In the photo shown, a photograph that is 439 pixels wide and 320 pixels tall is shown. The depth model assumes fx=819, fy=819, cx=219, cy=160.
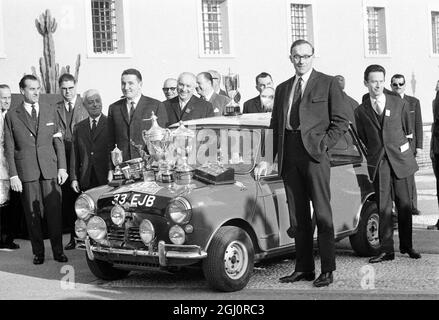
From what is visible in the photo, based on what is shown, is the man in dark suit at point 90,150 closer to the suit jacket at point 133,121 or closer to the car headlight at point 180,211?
the suit jacket at point 133,121

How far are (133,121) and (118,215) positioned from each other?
1752 mm

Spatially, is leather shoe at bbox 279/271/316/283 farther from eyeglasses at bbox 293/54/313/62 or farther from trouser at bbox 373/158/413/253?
eyeglasses at bbox 293/54/313/62

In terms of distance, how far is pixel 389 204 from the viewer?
27.0ft

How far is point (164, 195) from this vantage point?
23.2 ft

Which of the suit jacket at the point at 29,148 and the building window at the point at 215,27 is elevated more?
the building window at the point at 215,27

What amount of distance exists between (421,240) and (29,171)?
454 centimetres

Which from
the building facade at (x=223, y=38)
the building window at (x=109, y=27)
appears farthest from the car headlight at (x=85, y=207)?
the building window at (x=109, y=27)

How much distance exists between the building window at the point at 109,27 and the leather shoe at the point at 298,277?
12964 millimetres

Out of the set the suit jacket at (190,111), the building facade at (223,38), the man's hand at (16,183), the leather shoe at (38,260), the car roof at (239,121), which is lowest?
the leather shoe at (38,260)

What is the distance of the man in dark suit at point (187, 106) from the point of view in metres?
9.20

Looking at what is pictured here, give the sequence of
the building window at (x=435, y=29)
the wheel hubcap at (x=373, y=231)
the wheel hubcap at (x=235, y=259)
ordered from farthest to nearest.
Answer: the building window at (x=435, y=29), the wheel hubcap at (x=373, y=231), the wheel hubcap at (x=235, y=259)

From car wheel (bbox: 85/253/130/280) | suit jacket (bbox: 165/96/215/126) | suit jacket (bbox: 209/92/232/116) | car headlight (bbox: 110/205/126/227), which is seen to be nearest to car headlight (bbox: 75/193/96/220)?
car headlight (bbox: 110/205/126/227)

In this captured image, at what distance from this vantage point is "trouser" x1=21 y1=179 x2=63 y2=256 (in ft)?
30.1

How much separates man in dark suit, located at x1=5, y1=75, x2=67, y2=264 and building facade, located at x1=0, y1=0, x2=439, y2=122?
8.93m
